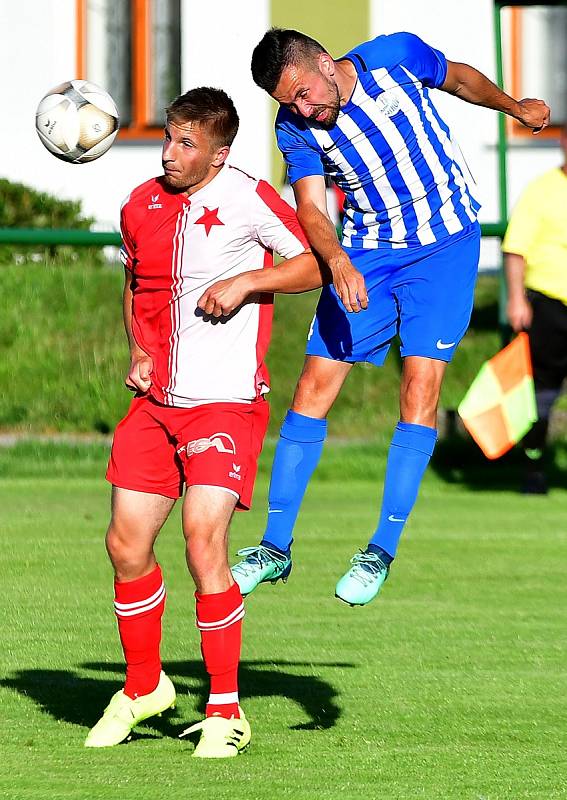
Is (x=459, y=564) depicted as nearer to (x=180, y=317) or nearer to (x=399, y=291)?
(x=399, y=291)

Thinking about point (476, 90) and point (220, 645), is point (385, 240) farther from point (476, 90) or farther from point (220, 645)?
point (220, 645)

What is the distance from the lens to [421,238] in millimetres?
6211

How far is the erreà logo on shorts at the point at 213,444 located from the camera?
207 inches

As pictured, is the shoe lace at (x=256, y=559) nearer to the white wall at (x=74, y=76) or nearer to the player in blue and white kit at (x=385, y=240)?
the player in blue and white kit at (x=385, y=240)

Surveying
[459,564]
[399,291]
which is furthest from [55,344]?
[399,291]

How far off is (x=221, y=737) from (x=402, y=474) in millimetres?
1392

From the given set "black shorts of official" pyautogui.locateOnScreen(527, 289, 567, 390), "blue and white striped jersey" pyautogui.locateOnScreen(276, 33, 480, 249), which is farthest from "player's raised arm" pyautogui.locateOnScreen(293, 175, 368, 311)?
"black shorts of official" pyautogui.locateOnScreen(527, 289, 567, 390)

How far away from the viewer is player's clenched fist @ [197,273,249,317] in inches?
204

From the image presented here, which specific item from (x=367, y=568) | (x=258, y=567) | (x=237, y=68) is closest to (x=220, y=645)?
(x=258, y=567)

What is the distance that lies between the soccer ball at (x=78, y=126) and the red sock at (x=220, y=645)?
1812 mm

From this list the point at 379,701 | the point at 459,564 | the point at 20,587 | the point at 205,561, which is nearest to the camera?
the point at 205,561

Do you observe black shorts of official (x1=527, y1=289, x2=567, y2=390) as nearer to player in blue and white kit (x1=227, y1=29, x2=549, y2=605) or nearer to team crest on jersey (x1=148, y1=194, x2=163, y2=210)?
player in blue and white kit (x1=227, y1=29, x2=549, y2=605)

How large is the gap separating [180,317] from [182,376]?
0.19 metres

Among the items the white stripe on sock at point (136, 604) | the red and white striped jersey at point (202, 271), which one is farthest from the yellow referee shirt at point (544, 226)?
the white stripe on sock at point (136, 604)
